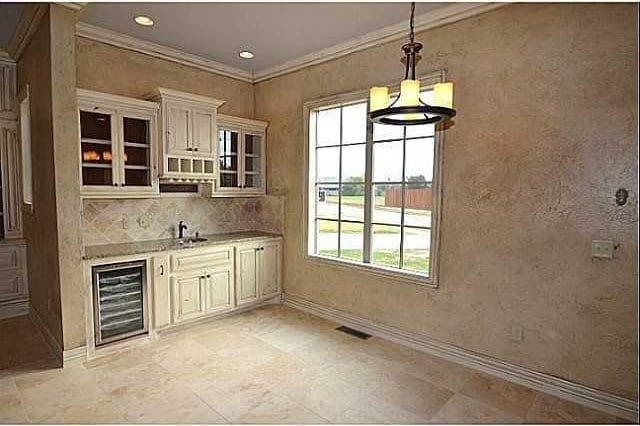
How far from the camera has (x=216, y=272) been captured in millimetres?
4027

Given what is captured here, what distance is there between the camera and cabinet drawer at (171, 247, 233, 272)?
3703 millimetres

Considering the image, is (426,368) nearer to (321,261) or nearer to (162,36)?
(321,261)

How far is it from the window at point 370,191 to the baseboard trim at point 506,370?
0.59 m

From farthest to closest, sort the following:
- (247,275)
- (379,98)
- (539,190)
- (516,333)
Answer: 1. (247,275)
2. (516,333)
3. (539,190)
4. (379,98)

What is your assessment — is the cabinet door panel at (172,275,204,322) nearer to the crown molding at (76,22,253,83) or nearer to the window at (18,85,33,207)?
the window at (18,85,33,207)

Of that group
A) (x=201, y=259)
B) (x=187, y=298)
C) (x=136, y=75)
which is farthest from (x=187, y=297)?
(x=136, y=75)

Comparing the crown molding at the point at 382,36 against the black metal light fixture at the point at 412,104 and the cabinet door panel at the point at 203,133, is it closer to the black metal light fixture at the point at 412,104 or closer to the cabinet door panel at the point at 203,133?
the cabinet door panel at the point at 203,133

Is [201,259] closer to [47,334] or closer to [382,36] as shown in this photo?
[47,334]

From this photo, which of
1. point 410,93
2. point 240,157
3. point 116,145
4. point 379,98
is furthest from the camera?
point 240,157

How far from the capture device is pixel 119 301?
3.38 m

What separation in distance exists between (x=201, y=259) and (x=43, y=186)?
1.54 metres

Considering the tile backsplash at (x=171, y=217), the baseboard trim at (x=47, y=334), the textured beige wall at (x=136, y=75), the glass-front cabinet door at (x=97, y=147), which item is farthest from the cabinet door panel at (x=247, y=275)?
→ the textured beige wall at (x=136, y=75)

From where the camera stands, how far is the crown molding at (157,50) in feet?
11.5

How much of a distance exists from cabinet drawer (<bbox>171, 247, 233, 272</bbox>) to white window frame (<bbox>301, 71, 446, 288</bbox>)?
94 cm
